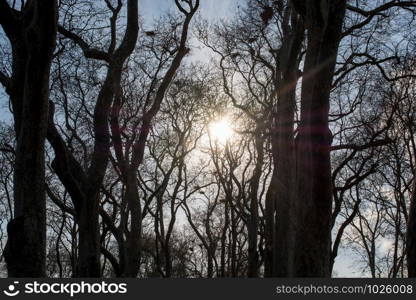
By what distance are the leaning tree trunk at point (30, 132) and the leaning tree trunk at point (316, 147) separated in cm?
323

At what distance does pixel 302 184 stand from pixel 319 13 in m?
2.21

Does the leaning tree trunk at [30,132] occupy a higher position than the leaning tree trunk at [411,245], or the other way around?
the leaning tree trunk at [30,132]

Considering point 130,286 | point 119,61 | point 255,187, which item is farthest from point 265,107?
point 130,286

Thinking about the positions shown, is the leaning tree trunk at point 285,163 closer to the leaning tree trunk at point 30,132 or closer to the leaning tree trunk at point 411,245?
the leaning tree trunk at point 411,245

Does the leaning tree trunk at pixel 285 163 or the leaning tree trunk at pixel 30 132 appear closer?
the leaning tree trunk at pixel 30 132

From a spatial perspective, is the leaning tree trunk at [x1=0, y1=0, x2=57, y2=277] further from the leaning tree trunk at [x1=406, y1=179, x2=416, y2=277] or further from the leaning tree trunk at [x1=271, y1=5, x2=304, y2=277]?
the leaning tree trunk at [x1=271, y1=5, x2=304, y2=277]

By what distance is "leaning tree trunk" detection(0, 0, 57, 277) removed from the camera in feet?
18.4

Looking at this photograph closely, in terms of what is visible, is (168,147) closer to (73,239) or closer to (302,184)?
(73,239)

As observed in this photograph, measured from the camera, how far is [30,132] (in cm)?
596

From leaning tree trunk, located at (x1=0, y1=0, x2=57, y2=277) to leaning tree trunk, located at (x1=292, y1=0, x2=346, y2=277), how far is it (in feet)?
10.6

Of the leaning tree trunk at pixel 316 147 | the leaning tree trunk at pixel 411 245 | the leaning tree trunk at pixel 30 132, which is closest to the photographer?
the leaning tree trunk at pixel 411 245

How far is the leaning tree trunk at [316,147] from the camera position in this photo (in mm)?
5383

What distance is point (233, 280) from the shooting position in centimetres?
568

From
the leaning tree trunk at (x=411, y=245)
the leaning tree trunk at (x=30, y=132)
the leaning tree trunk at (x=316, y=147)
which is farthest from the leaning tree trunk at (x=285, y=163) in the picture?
the leaning tree trunk at (x=30, y=132)
